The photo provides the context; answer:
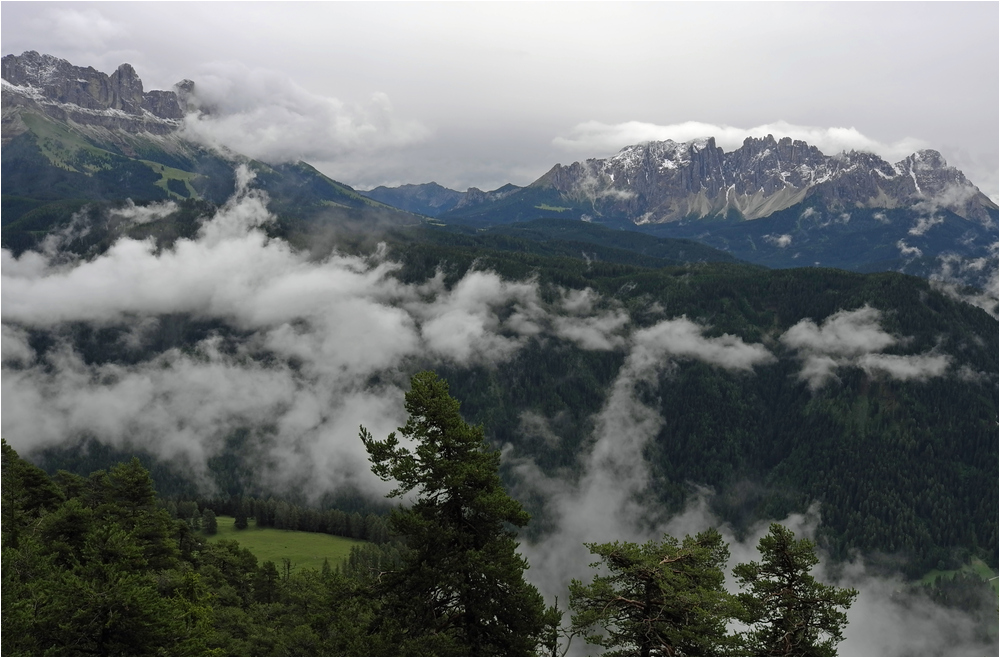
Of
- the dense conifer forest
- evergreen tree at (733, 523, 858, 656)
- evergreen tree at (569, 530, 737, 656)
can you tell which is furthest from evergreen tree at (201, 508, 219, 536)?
evergreen tree at (569, 530, 737, 656)

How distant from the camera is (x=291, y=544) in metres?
180

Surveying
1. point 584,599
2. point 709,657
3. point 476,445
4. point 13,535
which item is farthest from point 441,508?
point 13,535

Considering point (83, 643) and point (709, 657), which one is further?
point (83, 643)

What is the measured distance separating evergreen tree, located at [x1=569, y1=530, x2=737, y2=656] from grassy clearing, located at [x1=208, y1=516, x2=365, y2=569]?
148747 millimetres

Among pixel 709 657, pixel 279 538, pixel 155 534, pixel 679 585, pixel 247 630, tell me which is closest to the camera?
pixel 709 657

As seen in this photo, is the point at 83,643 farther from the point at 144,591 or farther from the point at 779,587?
the point at 779,587

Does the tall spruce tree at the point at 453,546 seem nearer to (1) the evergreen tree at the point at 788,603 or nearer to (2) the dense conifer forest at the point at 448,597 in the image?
(2) the dense conifer forest at the point at 448,597

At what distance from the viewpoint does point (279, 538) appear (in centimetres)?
18625

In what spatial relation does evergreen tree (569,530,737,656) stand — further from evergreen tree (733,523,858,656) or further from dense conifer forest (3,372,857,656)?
evergreen tree (733,523,858,656)

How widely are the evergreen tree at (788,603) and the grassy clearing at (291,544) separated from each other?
146 metres

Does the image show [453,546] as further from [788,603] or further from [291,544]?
[291,544]

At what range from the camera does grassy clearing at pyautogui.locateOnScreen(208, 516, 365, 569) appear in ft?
539

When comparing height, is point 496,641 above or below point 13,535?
above

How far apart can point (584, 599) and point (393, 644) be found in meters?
8.01
